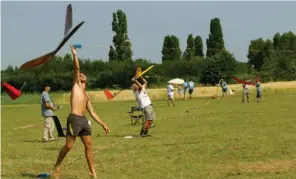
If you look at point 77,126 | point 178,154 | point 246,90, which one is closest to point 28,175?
point 77,126

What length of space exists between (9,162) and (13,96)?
2.48 metres

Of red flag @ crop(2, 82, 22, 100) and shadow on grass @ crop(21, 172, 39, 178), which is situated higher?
red flag @ crop(2, 82, 22, 100)

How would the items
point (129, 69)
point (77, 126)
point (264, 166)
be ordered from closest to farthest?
point (77, 126) < point (264, 166) < point (129, 69)

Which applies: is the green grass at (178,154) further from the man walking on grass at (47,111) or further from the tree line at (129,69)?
the tree line at (129,69)

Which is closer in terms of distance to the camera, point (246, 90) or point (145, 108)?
point (145, 108)

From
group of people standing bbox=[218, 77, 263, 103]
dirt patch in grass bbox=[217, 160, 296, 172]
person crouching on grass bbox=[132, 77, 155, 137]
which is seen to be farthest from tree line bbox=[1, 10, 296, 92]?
dirt patch in grass bbox=[217, 160, 296, 172]

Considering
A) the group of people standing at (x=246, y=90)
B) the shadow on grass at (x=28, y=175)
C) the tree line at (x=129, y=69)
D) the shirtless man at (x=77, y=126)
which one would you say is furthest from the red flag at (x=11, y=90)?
the tree line at (x=129, y=69)

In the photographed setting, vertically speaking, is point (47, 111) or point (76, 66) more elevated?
point (76, 66)

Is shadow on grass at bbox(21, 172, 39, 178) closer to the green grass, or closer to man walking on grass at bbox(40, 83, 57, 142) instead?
the green grass

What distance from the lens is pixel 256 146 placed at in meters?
13.7

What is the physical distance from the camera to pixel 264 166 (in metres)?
11.0

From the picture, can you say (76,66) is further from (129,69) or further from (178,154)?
(129,69)

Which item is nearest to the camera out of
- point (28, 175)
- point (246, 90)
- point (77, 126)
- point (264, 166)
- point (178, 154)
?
point (77, 126)

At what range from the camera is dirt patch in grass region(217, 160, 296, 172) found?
34.8 ft
